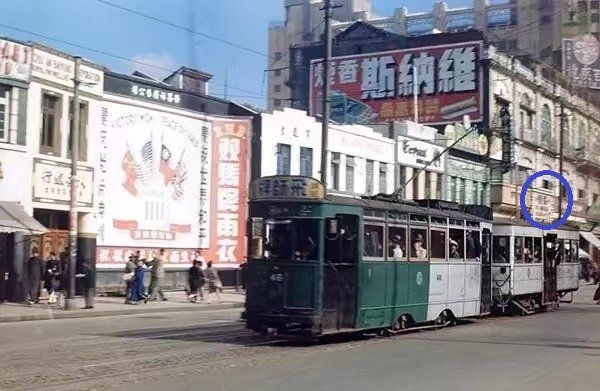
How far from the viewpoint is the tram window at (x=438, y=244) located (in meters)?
18.5

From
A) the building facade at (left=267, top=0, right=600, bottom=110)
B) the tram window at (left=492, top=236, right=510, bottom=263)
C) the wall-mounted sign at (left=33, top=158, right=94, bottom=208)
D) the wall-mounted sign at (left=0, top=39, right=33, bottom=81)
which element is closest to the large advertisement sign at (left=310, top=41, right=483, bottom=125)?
the building facade at (left=267, top=0, right=600, bottom=110)

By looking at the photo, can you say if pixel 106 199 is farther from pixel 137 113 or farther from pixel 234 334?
pixel 234 334

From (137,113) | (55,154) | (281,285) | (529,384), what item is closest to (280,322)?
(281,285)

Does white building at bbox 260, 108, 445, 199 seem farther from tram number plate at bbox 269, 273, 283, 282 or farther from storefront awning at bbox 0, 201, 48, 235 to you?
tram number plate at bbox 269, 273, 283, 282

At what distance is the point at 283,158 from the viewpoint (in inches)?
1393

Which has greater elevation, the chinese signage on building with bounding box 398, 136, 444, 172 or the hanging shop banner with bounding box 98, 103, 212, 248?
the chinese signage on building with bounding box 398, 136, 444, 172

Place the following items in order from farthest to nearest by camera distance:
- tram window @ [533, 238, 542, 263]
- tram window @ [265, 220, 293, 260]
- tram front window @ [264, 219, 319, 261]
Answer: tram window @ [533, 238, 542, 263], tram window @ [265, 220, 293, 260], tram front window @ [264, 219, 319, 261]

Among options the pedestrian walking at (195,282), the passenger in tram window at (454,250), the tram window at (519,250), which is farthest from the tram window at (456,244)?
the pedestrian walking at (195,282)

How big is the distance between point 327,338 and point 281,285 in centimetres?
209

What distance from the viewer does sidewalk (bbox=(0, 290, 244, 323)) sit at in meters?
21.0

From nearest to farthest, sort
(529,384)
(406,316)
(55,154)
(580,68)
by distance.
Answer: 1. (529,384)
2. (406,316)
3. (55,154)
4. (580,68)

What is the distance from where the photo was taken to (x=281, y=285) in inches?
594

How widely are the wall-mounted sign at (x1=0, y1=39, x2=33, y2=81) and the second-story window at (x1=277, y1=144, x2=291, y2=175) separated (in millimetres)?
12772

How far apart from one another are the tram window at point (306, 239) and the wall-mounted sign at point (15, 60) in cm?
1339
